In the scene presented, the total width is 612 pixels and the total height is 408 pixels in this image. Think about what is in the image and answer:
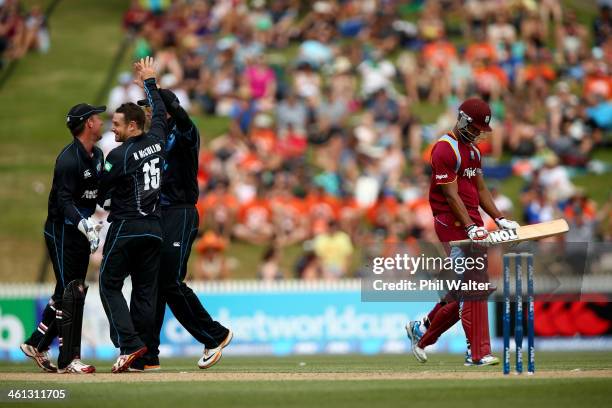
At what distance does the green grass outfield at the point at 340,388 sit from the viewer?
29.9ft

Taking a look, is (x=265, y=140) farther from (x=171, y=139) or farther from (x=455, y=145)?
(x=455, y=145)

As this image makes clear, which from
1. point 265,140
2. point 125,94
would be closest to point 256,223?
point 265,140

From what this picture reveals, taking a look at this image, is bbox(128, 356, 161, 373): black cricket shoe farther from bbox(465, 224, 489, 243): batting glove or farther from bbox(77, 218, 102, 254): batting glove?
bbox(465, 224, 489, 243): batting glove

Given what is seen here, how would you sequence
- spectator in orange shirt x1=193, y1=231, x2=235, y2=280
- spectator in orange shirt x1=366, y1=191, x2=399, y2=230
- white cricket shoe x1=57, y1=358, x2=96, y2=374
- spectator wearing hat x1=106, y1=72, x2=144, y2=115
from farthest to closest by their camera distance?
1. spectator wearing hat x1=106, y1=72, x2=144, y2=115
2. spectator in orange shirt x1=366, y1=191, x2=399, y2=230
3. spectator in orange shirt x1=193, y1=231, x2=235, y2=280
4. white cricket shoe x1=57, y1=358, x2=96, y2=374

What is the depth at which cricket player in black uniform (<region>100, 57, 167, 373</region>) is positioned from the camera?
1119 cm

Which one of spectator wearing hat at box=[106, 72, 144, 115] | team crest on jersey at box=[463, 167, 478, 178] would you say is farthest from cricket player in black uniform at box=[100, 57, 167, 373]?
spectator wearing hat at box=[106, 72, 144, 115]

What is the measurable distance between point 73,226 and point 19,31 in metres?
20.6

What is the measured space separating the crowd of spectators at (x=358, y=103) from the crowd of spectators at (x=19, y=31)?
231cm

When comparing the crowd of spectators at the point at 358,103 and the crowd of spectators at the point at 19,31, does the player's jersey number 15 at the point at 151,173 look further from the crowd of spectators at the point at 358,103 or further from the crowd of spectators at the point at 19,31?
the crowd of spectators at the point at 19,31

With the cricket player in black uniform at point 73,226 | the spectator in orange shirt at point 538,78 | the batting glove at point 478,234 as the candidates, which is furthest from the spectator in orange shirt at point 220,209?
the batting glove at point 478,234

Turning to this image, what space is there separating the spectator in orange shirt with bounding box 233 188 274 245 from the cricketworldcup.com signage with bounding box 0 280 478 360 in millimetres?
3477

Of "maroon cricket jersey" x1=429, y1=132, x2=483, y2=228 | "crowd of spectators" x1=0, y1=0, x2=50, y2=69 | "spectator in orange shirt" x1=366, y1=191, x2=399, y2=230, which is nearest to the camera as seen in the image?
"maroon cricket jersey" x1=429, y1=132, x2=483, y2=228

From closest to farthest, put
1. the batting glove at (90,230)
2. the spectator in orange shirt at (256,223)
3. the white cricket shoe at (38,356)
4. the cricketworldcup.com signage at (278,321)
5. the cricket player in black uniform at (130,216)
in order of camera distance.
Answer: the batting glove at (90,230) → the cricket player in black uniform at (130,216) → the white cricket shoe at (38,356) → the cricketworldcup.com signage at (278,321) → the spectator in orange shirt at (256,223)

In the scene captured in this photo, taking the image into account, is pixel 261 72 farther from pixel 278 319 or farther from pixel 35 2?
pixel 35 2
